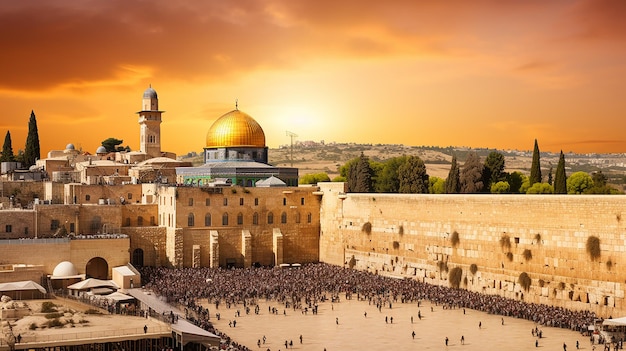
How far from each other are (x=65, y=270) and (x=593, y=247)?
22723 mm

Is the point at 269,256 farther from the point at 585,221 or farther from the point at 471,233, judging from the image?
the point at 585,221

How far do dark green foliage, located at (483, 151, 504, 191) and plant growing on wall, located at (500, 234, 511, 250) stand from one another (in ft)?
77.5

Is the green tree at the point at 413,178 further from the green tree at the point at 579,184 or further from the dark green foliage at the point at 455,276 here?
the dark green foliage at the point at 455,276

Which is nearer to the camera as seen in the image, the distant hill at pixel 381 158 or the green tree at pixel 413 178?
the green tree at pixel 413 178

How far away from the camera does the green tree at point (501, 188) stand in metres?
55.7

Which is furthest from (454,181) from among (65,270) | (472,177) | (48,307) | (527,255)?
(48,307)

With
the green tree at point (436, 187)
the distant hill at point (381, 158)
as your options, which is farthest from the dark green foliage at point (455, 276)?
the distant hill at point (381, 158)

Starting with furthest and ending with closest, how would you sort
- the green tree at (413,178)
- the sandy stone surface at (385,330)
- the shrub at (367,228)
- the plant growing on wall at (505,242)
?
the green tree at (413,178) → the shrub at (367,228) → the plant growing on wall at (505,242) → the sandy stone surface at (385,330)

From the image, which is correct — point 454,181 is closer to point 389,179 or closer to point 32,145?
point 389,179

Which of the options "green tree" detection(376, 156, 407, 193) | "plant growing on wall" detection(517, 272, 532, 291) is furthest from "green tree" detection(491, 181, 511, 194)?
"plant growing on wall" detection(517, 272, 532, 291)

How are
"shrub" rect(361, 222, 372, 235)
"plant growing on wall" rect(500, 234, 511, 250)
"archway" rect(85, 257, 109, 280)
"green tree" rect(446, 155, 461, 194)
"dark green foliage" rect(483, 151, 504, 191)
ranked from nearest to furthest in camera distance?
"plant growing on wall" rect(500, 234, 511, 250) < "archway" rect(85, 257, 109, 280) < "shrub" rect(361, 222, 372, 235) < "green tree" rect(446, 155, 461, 194) < "dark green foliage" rect(483, 151, 504, 191)

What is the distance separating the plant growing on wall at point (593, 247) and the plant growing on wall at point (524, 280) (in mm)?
3290

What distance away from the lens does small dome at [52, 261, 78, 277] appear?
3606 centimetres

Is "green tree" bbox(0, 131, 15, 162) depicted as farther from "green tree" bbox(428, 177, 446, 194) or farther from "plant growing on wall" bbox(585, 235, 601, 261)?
"plant growing on wall" bbox(585, 235, 601, 261)
